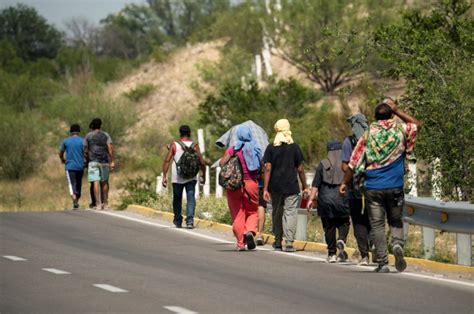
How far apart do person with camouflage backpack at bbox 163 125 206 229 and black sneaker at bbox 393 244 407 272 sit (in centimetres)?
751

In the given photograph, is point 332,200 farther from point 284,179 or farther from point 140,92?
point 140,92

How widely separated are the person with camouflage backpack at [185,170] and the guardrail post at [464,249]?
7.20 metres

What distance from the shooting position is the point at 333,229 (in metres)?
17.5

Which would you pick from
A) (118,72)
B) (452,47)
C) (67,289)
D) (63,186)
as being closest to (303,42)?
(63,186)

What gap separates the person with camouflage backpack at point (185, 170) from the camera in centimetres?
2250

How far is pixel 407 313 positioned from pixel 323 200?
5884mm

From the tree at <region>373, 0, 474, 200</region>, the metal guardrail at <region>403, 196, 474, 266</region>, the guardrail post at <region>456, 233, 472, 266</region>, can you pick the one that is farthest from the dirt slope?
the guardrail post at <region>456, 233, 472, 266</region>

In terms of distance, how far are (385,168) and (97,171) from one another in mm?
12456

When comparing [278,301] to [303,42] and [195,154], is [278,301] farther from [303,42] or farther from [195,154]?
[303,42]

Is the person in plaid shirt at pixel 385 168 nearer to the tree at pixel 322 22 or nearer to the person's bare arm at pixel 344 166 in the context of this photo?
the person's bare arm at pixel 344 166

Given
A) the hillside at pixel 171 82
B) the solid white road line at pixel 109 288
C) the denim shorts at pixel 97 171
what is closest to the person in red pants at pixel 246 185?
the solid white road line at pixel 109 288

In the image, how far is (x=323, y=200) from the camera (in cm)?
1752

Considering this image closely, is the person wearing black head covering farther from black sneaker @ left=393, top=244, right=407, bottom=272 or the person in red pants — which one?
black sneaker @ left=393, top=244, right=407, bottom=272

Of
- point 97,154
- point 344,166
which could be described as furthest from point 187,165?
point 344,166
